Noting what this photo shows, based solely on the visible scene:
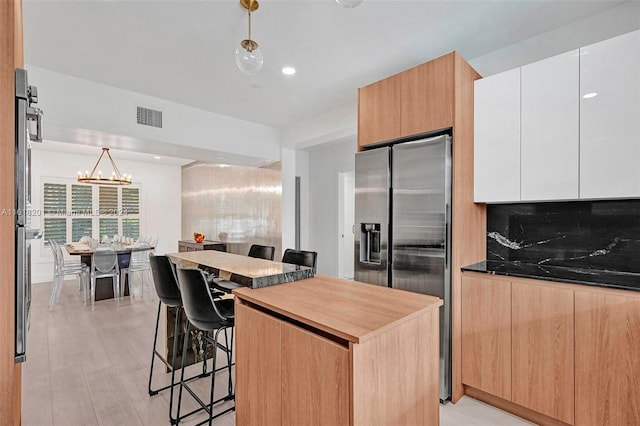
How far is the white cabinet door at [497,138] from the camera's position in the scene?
2279 millimetres

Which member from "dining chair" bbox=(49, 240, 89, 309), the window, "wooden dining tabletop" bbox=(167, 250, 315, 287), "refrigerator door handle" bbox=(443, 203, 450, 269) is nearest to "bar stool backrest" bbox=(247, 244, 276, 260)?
"wooden dining tabletop" bbox=(167, 250, 315, 287)

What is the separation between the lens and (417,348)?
1.37m

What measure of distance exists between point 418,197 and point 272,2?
1.74 meters

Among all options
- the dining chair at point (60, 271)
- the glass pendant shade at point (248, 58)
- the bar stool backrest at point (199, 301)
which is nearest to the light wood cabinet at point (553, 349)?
the bar stool backrest at point (199, 301)

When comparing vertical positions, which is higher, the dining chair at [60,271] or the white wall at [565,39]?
the white wall at [565,39]

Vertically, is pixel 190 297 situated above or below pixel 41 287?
above

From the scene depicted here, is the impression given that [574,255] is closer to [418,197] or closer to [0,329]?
[418,197]

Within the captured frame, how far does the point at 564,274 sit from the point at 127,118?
4.46 meters

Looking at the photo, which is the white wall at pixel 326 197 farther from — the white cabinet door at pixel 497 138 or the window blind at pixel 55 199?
the window blind at pixel 55 199

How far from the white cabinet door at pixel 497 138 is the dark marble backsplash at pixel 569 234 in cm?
39

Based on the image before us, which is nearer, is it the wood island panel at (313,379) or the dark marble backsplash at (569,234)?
the wood island panel at (313,379)

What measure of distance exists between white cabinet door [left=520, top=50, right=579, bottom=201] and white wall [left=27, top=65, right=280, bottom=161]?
3.72 m

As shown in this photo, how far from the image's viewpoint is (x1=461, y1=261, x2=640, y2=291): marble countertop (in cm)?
181

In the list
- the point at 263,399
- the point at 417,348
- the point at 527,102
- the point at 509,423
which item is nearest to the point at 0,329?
the point at 263,399
